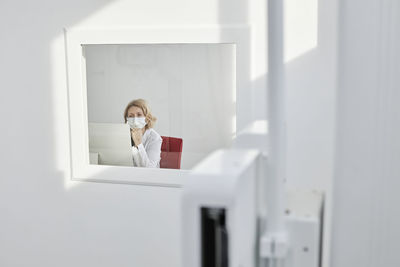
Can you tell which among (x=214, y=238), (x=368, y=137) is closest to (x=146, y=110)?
(x=368, y=137)

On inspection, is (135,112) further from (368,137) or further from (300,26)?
(368,137)

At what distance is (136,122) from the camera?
6.86 feet

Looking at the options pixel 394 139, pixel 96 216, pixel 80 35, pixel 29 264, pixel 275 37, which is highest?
pixel 80 35

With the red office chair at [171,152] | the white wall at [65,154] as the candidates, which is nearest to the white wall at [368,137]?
the white wall at [65,154]

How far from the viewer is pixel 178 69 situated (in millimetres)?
1975

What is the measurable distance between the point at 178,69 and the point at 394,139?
3.14ft

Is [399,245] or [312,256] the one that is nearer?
[312,256]

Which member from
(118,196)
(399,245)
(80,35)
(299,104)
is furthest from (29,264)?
(399,245)

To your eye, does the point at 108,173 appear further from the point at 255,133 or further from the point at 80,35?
the point at 255,133

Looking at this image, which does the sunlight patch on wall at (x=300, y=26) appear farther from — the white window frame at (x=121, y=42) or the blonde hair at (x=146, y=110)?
the blonde hair at (x=146, y=110)

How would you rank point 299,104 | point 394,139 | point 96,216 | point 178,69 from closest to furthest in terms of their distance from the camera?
point 394,139
point 299,104
point 178,69
point 96,216

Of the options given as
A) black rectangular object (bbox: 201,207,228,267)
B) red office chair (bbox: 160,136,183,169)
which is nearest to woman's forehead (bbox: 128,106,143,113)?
red office chair (bbox: 160,136,183,169)

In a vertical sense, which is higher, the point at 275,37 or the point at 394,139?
the point at 275,37

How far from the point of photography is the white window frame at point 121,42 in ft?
6.09
